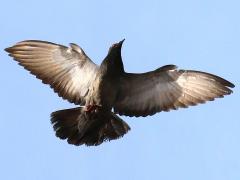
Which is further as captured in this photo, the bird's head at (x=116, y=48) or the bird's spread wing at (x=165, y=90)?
the bird's spread wing at (x=165, y=90)

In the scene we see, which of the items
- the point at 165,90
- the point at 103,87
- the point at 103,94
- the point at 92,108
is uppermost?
the point at 103,87

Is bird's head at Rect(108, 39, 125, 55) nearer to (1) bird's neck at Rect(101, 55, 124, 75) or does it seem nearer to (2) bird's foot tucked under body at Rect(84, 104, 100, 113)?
(1) bird's neck at Rect(101, 55, 124, 75)

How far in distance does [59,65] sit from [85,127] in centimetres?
217

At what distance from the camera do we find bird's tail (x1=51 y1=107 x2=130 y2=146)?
61.9 feet

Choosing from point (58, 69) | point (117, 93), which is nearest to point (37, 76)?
point (58, 69)

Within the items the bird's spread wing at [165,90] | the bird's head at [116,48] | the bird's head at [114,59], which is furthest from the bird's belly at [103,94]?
the bird's head at [116,48]

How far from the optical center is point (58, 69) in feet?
65.9

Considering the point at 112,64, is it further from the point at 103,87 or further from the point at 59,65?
the point at 59,65

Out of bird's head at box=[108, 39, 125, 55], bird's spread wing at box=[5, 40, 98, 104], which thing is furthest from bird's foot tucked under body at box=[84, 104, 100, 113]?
bird's head at box=[108, 39, 125, 55]

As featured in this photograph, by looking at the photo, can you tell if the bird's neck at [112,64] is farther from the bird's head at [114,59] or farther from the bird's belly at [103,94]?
the bird's belly at [103,94]

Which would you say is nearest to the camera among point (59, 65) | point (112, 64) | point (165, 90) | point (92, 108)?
point (92, 108)

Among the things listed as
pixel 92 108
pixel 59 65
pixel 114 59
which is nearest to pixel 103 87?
pixel 92 108

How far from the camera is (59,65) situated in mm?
20172

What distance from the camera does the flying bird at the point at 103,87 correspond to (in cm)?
1892
